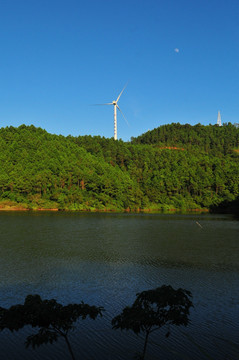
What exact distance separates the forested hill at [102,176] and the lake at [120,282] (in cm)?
7123

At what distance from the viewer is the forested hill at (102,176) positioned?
349 ft

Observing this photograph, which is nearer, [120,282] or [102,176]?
[120,282]

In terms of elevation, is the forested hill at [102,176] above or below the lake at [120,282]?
above

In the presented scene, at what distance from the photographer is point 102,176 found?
377 ft

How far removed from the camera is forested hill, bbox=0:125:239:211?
106438 mm

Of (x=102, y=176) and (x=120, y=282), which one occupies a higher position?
(x=102, y=176)

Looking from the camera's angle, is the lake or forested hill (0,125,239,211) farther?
forested hill (0,125,239,211)

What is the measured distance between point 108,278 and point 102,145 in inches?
5667

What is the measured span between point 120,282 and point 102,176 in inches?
3853

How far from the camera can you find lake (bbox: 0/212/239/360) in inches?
383

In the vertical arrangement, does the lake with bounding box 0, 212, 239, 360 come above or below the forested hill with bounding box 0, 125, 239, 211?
below

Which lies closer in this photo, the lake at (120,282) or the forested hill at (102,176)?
the lake at (120,282)

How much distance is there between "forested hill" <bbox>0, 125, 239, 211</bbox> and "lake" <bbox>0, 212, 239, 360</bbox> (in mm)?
71233

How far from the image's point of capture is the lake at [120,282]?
9719 mm
